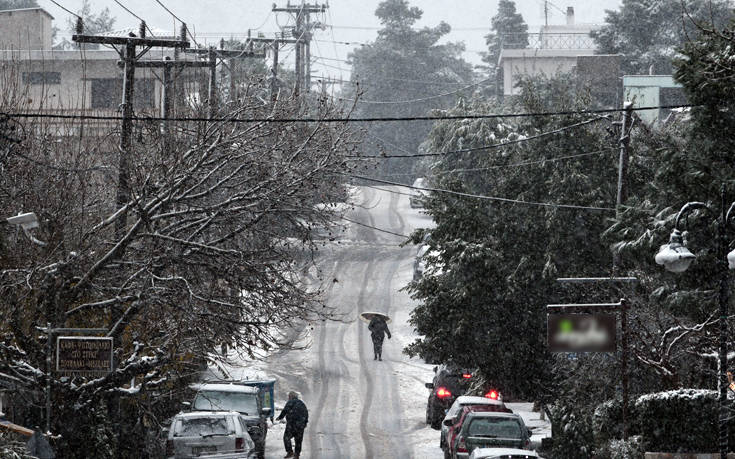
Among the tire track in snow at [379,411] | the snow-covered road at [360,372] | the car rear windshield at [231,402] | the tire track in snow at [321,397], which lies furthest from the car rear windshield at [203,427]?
the tire track in snow at [379,411]

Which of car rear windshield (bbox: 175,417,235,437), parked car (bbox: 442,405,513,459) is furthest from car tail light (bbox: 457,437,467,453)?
car rear windshield (bbox: 175,417,235,437)

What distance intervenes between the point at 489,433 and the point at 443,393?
814 cm

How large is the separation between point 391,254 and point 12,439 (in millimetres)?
47709

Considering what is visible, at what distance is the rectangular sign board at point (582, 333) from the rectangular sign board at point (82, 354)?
840 centimetres

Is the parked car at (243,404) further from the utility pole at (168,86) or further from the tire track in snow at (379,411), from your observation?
the utility pole at (168,86)

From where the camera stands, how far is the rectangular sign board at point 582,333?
22.0m

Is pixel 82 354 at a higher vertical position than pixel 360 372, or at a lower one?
higher

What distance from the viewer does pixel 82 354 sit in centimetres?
1780

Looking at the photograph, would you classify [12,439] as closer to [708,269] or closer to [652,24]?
[708,269]

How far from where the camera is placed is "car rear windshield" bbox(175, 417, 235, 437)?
2205 centimetres

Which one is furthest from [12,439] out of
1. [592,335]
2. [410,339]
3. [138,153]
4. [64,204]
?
[410,339]

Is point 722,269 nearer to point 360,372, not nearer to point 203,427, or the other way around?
point 203,427

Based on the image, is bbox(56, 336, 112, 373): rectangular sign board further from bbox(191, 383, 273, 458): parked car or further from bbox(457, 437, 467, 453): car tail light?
bbox(457, 437, 467, 453): car tail light

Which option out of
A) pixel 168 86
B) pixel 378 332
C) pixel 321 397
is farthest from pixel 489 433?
pixel 378 332
